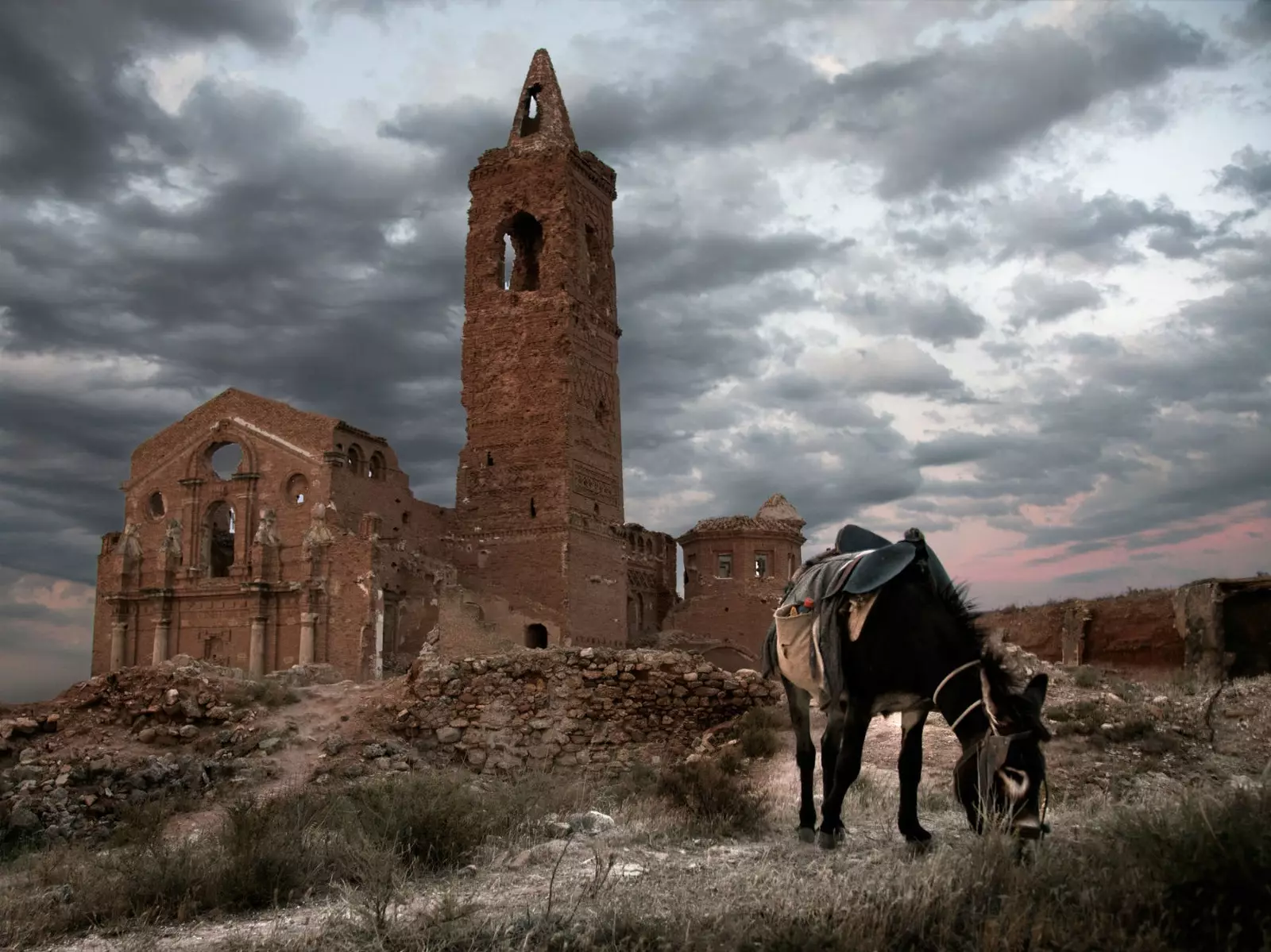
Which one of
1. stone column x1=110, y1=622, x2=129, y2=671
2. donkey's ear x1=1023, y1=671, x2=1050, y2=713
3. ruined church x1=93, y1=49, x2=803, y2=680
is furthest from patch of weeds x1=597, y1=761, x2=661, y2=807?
stone column x1=110, y1=622, x2=129, y2=671

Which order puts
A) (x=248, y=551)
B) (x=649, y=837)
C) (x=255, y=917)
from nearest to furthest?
(x=255, y=917) < (x=649, y=837) < (x=248, y=551)

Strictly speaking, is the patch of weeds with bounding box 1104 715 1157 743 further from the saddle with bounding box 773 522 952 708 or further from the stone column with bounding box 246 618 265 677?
the stone column with bounding box 246 618 265 677

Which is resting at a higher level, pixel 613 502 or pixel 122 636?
pixel 613 502

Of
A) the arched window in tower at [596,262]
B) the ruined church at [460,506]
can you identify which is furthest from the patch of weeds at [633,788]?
the arched window in tower at [596,262]

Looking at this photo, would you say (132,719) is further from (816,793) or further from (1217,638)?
(1217,638)

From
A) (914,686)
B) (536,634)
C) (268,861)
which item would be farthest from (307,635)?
(914,686)

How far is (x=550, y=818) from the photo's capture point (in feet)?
24.7

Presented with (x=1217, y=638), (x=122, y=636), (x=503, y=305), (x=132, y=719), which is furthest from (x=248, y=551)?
(x=1217, y=638)

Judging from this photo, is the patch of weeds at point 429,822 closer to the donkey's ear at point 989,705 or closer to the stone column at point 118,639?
the donkey's ear at point 989,705

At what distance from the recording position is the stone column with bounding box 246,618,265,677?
101ft

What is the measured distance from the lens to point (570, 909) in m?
4.78

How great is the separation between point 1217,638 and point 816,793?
8.93m

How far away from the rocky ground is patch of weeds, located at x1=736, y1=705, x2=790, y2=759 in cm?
16

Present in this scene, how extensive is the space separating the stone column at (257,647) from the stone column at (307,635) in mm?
1460
